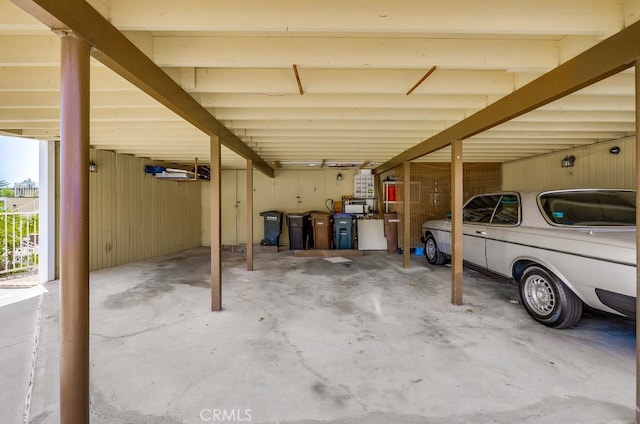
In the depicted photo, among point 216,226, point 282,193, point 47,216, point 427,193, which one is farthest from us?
point 282,193

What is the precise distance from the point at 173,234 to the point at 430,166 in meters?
7.52

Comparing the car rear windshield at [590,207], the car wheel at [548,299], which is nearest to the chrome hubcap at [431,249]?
the car wheel at [548,299]

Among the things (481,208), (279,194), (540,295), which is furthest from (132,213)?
(540,295)

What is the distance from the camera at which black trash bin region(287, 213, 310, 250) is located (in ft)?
24.8

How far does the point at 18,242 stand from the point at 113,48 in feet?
20.2

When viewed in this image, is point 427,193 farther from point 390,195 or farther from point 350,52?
point 350,52

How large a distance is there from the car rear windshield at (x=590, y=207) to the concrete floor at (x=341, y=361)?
1132 mm

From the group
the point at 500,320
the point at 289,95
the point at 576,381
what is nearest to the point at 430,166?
the point at 500,320

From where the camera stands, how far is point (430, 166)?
7.53m

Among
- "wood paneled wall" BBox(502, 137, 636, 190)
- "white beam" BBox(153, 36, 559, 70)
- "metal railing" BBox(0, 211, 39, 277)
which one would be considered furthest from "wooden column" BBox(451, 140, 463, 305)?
"metal railing" BBox(0, 211, 39, 277)

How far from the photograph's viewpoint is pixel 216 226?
3428 millimetres

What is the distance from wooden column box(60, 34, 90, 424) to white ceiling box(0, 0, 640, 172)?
543mm

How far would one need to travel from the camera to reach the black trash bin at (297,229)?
756 centimetres

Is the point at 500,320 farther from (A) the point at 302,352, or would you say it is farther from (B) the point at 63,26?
(B) the point at 63,26
